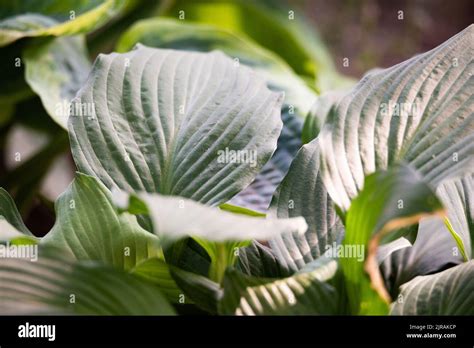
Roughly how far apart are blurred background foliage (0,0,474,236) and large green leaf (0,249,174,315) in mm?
234

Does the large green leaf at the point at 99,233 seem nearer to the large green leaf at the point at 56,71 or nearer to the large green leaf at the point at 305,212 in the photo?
the large green leaf at the point at 305,212

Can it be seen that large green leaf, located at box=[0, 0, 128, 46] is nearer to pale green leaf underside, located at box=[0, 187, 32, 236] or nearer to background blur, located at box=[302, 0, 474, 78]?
pale green leaf underside, located at box=[0, 187, 32, 236]

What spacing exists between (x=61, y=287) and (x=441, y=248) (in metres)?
0.29

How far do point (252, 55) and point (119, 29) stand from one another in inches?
10.5

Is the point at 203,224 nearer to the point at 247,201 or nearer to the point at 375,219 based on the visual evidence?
the point at 375,219

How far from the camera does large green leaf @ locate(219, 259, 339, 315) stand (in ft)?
1.20

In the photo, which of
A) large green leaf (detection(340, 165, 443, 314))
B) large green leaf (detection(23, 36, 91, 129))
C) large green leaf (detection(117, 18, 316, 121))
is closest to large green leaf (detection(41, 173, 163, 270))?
large green leaf (detection(340, 165, 443, 314))

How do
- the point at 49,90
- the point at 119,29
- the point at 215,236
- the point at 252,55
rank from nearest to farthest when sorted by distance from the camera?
the point at 215,236, the point at 49,90, the point at 252,55, the point at 119,29

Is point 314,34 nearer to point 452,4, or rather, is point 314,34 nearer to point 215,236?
point 452,4

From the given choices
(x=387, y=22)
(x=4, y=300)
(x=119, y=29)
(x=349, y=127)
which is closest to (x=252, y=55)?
(x=119, y=29)

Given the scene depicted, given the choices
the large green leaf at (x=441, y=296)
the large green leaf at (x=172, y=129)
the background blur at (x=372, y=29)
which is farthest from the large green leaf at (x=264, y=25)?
the large green leaf at (x=441, y=296)

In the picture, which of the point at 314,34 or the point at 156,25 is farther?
the point at 314,34

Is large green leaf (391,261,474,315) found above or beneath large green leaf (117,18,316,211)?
beneath

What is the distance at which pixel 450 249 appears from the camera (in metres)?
0.49
